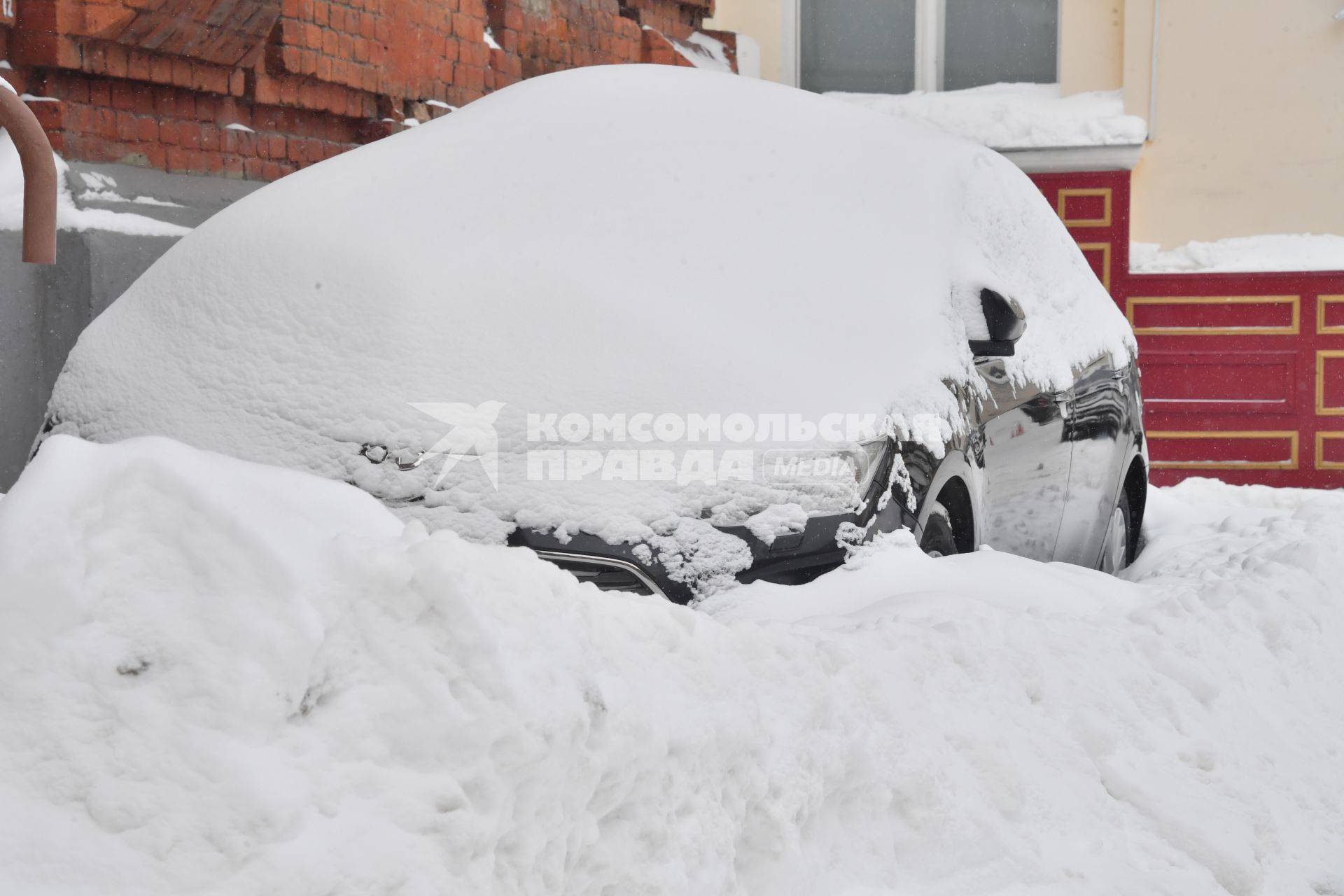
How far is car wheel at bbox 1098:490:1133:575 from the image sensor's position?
14.3 ft

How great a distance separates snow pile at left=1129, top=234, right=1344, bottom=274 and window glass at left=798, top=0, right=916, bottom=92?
97.6 inches

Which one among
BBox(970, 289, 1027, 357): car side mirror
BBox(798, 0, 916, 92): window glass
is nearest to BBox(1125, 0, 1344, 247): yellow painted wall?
BBox(798, 0, 916, 92): window glass

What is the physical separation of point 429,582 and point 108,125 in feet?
13.3

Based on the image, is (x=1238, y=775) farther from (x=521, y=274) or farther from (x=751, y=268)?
(x=521, y=274)

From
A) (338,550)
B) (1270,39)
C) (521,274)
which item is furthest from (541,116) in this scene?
(1270,39)

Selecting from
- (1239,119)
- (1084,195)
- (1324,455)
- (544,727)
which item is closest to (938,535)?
(544,727)

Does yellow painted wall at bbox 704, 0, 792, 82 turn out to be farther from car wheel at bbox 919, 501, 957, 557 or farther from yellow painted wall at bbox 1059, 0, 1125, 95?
car wheel at bbox 919, 501, 957, 557

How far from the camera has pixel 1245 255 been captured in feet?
29.7

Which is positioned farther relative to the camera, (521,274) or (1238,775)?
(521,274)

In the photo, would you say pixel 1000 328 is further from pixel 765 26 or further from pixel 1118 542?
pixel 765 26

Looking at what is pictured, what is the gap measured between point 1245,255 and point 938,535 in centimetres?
690

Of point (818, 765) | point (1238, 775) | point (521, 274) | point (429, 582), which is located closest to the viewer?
point (429, 582)

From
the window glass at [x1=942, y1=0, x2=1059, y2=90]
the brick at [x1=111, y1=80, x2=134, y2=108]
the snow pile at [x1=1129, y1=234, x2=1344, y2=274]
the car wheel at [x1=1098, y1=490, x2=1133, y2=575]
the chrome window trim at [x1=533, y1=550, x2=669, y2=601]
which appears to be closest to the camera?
the chrome window trim at [x1=533, y1=550, x2=669, y2=601]

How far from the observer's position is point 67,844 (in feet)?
4.80
